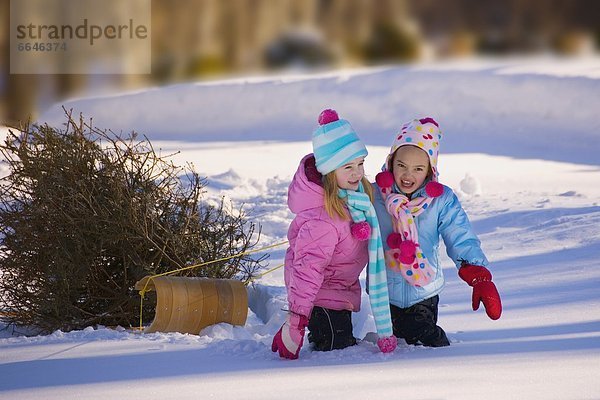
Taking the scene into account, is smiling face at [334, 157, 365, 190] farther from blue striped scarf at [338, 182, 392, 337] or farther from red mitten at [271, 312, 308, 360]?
red mitten at [271, 312, 308, 360]

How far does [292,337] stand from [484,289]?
735 millimetres

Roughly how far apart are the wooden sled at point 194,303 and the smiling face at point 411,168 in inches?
40.4

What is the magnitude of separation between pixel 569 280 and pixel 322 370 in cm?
217

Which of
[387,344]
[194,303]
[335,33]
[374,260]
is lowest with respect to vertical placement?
[387,344]

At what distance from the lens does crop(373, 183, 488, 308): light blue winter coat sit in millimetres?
4055

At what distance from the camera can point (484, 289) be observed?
391cm

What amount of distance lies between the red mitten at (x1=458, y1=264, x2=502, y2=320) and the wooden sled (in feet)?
3.85

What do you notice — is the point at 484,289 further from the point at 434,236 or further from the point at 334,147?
the point at 334,147

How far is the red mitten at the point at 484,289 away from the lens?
3879 millimetres

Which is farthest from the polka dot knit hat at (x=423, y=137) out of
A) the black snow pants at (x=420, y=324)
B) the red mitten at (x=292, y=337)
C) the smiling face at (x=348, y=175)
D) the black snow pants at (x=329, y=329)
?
the red mitten at (x=292, y=337)

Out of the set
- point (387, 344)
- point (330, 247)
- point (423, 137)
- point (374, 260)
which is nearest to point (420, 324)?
point (387, 344)

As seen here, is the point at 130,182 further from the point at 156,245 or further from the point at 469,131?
the point at 469,131

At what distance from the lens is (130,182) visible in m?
4.96

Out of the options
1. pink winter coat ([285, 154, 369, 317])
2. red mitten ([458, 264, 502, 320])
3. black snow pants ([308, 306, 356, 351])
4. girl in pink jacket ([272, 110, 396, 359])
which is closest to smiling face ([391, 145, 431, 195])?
girl in pink jacket ([272, 110, 396, 359])
